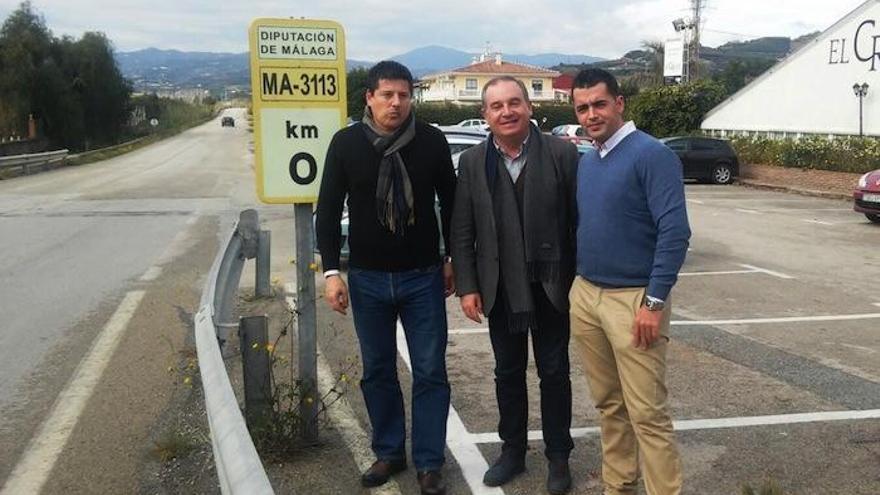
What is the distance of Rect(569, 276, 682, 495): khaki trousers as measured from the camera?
11.0 ft

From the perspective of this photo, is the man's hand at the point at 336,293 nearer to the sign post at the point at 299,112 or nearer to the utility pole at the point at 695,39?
the sign post at the point at 299,112

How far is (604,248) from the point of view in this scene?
3.38 m

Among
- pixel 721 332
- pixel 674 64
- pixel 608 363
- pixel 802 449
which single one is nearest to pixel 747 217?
pixel 721 332

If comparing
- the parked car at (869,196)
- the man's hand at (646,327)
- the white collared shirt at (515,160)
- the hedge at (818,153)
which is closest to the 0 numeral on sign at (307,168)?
the white collared shirt at (515,160)

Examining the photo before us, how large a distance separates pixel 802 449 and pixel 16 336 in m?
5.99

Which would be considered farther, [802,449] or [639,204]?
[802,449]

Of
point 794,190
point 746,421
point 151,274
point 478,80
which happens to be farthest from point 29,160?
point 478,80

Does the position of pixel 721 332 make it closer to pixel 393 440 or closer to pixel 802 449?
pixel 802 449

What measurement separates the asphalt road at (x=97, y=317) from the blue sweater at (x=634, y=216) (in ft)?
8.12

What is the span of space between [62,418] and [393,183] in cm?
279

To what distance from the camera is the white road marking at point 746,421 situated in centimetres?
462

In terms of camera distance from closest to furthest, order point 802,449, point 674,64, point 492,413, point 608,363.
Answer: point 608,363 < point 802,449 < point 492,413 < point 674,64

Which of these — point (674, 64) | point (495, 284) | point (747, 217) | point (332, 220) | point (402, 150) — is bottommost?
point (747, 217)

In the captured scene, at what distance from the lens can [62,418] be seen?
500 centimetres
